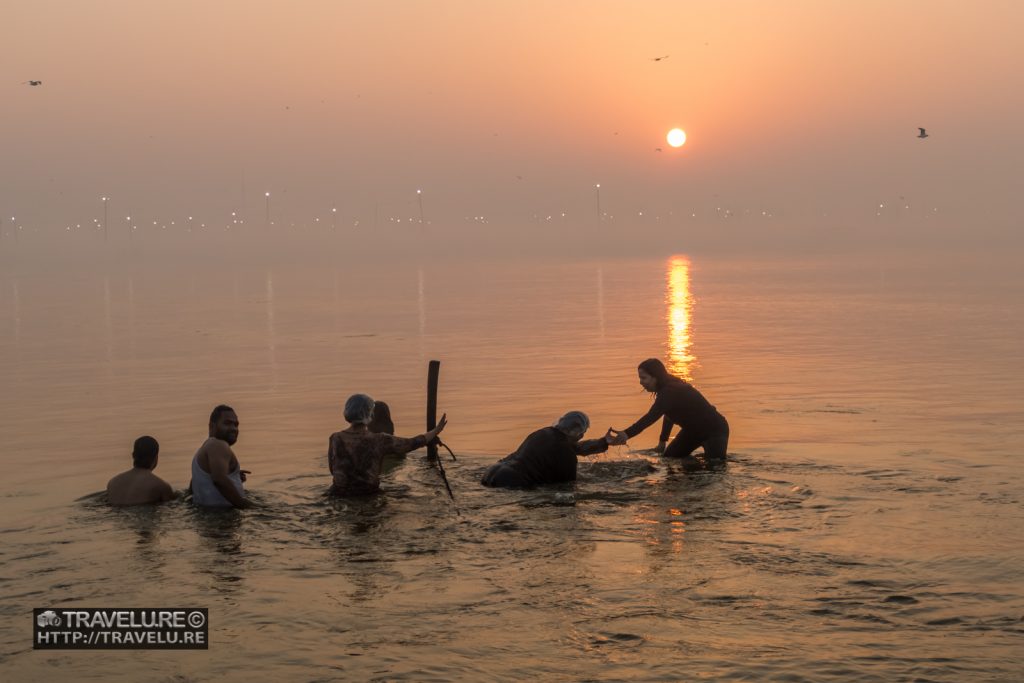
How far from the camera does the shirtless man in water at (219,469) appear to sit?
15.2 m

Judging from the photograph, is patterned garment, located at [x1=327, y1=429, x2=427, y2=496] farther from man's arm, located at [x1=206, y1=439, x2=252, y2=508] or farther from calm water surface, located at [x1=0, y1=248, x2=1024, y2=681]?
man's arm, located at [x1=206, y1=439, x2=252, y2=508]

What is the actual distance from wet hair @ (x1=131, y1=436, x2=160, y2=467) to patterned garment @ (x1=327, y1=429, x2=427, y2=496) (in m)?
2.31

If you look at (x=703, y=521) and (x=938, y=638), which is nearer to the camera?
(x=938, y=638)

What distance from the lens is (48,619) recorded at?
38.8 ft

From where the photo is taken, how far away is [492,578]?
42.8ft

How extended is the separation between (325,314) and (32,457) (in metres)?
42.8

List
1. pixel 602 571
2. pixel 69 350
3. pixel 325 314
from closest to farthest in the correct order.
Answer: pixel 602 571 → pixel 69 350 → pixel 325 314

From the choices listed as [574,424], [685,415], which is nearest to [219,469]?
[574,424]

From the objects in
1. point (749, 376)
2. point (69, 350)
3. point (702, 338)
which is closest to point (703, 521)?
point (749, 376)

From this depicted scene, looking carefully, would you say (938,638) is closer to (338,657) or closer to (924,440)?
(338,657)

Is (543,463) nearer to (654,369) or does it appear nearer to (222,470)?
(654,369)

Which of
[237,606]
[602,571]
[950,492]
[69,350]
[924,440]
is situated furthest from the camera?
[69,350]

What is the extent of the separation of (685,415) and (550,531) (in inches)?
194

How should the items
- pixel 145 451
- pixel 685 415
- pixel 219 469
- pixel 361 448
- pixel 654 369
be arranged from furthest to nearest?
pixel 685 415 → pixel 654 369 → pixel 361 448 → pixel 145 451 → pixel 219 469
